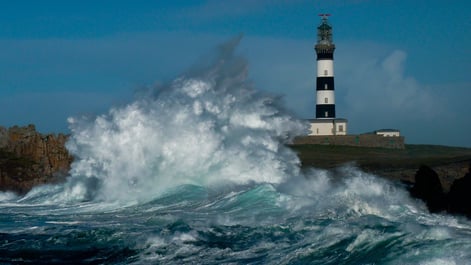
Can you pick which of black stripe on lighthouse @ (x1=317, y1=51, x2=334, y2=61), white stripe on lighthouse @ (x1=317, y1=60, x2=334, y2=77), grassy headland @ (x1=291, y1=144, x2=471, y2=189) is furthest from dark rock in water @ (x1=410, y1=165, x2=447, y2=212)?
black stripe on lighthouse @ (x1=317, y1=51, x2=334, y2=61)

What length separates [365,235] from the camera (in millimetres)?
15164

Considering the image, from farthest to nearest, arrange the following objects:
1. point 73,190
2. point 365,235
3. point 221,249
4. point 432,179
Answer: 1. point 73,190
2. point 432,179
3. point 221,249
4. point 365,235

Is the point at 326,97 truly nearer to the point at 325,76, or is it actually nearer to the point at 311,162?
the point at 325,76

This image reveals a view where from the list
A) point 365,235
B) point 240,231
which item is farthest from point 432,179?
point 365,235

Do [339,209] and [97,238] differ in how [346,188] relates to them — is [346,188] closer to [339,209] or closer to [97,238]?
[339,209]

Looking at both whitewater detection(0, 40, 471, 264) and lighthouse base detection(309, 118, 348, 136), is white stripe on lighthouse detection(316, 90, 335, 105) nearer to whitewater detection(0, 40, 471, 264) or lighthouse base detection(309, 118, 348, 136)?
lighthouse base detection(309, 118, 348, 136)

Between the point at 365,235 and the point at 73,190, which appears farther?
the point at 73,190

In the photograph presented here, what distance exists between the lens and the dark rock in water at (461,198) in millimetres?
22016

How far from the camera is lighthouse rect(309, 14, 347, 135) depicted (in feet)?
176

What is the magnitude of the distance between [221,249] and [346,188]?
221 inches

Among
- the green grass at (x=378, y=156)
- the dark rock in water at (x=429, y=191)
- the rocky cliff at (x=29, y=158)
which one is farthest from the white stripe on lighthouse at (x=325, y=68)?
the dark rock in water at (x=429, y=191)

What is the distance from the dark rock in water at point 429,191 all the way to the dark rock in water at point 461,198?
8.8 inches

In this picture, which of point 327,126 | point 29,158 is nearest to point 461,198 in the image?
point 29,158

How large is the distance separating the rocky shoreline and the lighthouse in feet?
6.37
